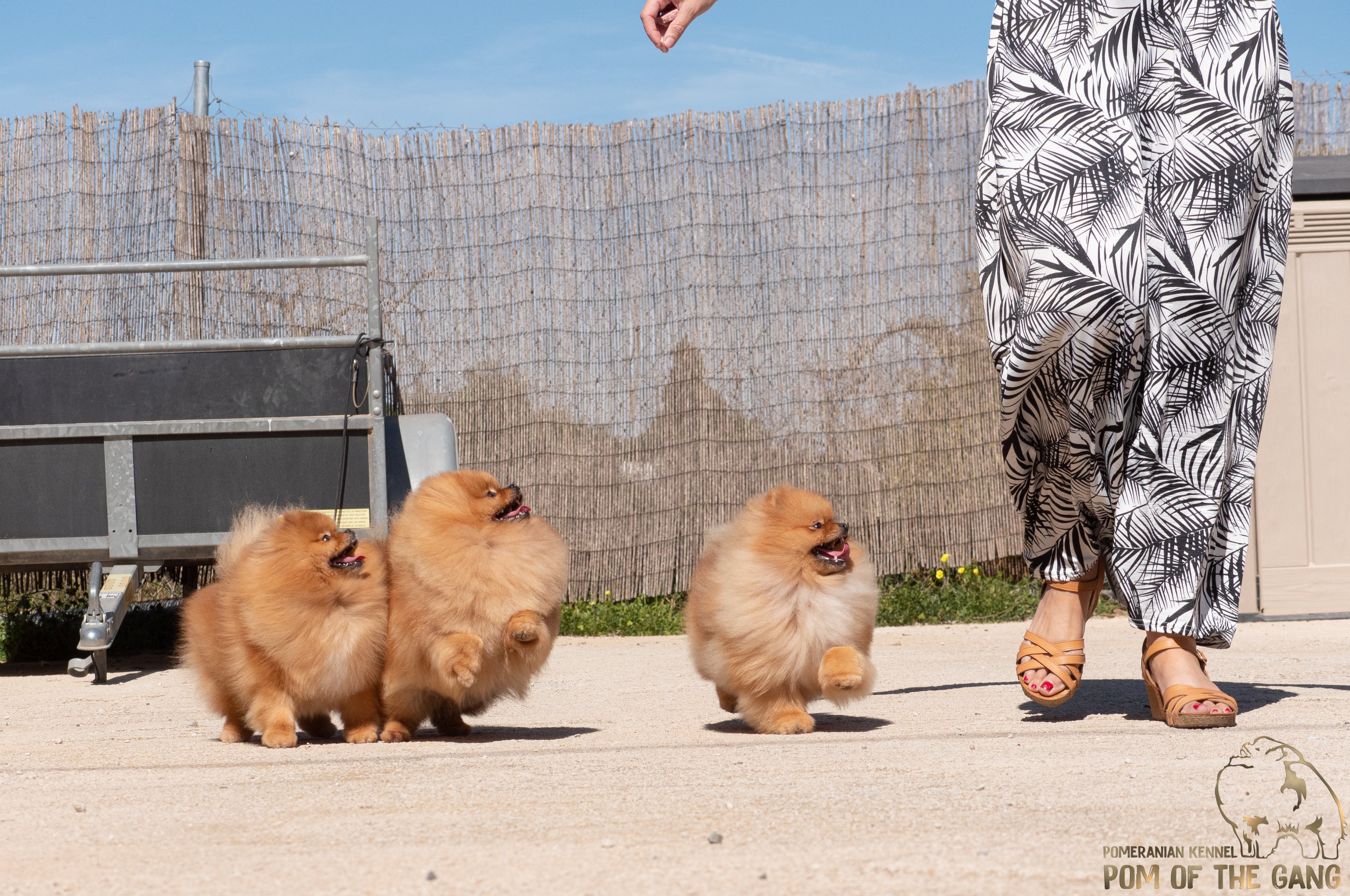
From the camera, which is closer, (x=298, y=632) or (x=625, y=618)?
(x=298, y=632)

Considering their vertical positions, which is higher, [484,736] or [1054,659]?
[1054,659]

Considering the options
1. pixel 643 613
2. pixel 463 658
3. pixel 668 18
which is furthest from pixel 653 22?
pixel 643 613

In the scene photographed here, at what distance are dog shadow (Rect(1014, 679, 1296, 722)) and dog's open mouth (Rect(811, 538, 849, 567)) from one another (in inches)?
24.8

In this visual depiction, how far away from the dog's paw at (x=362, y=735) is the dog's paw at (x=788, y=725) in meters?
1.00

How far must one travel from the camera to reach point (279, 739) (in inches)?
118

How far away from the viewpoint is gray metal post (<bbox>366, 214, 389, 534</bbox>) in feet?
15.0

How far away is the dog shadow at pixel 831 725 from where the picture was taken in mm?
3152

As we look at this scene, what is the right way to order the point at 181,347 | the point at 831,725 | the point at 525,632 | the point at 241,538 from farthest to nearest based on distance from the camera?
the point at 181,347 < the point at 241,538 < the point at 831,725 < the point at 525,632

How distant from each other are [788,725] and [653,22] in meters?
1.98

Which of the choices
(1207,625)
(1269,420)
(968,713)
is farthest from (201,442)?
(1269,420)

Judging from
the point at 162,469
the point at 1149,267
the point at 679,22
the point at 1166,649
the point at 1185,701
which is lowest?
the point at 1185,701

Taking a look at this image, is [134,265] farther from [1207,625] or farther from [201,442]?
[1207,625]

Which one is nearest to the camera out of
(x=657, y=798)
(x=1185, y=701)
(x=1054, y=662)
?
(x=657, y=798)

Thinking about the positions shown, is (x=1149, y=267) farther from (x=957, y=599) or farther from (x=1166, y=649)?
(x=957, y=599)
